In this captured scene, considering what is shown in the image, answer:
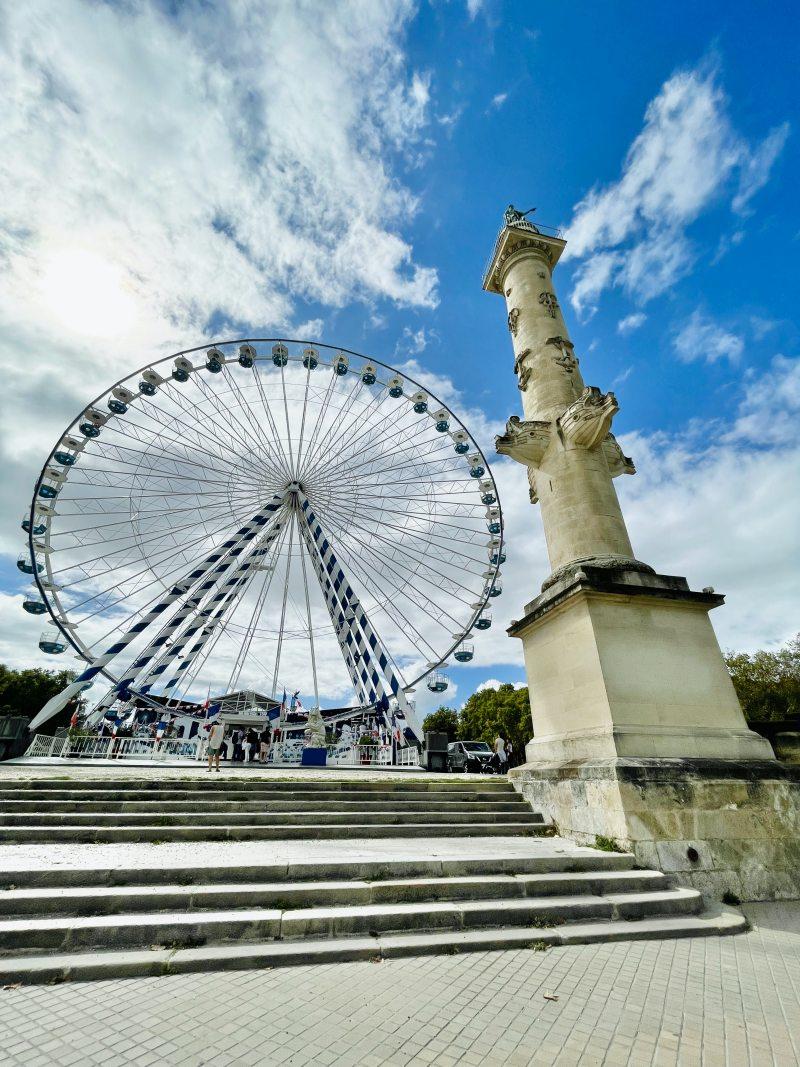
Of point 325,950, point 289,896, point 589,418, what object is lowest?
point 325,950

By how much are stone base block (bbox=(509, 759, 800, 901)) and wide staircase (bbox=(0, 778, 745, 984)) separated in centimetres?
47

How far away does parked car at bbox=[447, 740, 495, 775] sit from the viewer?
71.3 feet

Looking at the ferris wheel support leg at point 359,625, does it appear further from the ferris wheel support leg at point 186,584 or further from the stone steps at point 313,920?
the stone steps at point 313,920

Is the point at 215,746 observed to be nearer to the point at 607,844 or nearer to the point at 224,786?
the point at 224,786

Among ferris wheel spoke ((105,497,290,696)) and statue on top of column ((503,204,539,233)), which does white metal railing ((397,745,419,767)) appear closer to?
ferris wheel spoke ((105,497,290,696))

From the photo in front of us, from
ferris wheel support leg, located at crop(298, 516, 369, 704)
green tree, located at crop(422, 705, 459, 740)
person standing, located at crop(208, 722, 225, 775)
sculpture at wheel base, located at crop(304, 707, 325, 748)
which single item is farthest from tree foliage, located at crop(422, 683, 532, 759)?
person standing, located at crop(208, 722, 225, 775)

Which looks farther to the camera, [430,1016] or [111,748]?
[111,748]

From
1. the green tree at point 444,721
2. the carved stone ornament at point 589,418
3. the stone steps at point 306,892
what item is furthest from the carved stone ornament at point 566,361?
the green tree at point 444,721

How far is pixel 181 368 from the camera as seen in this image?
22.1m

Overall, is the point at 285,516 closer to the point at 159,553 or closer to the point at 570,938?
the point at 159,553

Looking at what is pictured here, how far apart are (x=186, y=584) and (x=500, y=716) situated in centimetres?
3497

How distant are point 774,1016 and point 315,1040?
10.3 feet

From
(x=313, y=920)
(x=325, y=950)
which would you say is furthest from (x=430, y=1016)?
(x=313, y=920)

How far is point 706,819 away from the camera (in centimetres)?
646
